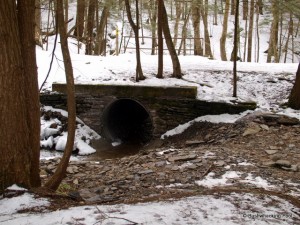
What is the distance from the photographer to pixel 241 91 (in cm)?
1085

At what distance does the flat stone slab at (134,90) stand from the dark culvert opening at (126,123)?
0.60 metres

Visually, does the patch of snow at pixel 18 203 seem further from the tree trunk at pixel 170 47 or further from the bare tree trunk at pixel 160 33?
the tree trunk at pixel 170 47

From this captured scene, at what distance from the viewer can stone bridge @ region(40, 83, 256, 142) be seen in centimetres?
1017

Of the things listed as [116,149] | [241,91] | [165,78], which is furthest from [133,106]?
[241,91]

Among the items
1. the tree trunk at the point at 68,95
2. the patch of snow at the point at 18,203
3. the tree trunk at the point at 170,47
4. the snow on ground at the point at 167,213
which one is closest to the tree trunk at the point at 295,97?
the tree trunk at the point at 170,47

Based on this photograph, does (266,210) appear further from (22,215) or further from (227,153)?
(227,153)

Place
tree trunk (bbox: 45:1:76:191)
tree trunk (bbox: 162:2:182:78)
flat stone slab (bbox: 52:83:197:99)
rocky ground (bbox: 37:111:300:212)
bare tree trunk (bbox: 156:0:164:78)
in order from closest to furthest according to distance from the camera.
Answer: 1. tree trunk (bbox: 45:1:76:191)
2. rocky ground (bbox: 37:111:300:212)
3. flat stone slab (bbox: 52:83:197:99)
4. bare tree trunk (bbox: 156:0:164:78)
5. tree trunk (bbox: 162:2:182:78)

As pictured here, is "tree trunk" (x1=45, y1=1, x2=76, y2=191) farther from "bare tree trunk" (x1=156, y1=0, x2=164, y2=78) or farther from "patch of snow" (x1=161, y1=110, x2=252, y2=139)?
"bare tree trunk" (x1=156, y1=0, x2=164, y2=78)

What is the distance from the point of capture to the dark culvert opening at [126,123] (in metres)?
11.3

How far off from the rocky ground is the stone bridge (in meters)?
1.02

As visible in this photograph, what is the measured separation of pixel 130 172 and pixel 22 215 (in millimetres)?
3291

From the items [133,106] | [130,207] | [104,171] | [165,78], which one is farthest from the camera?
[133,106]

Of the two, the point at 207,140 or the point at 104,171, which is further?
the point at 207,140

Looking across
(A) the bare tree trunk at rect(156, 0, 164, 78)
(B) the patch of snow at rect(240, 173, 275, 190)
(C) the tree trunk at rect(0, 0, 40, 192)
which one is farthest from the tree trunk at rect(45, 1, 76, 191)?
(A) the bare tree trunk at rect(156, 0, 164, 78)
